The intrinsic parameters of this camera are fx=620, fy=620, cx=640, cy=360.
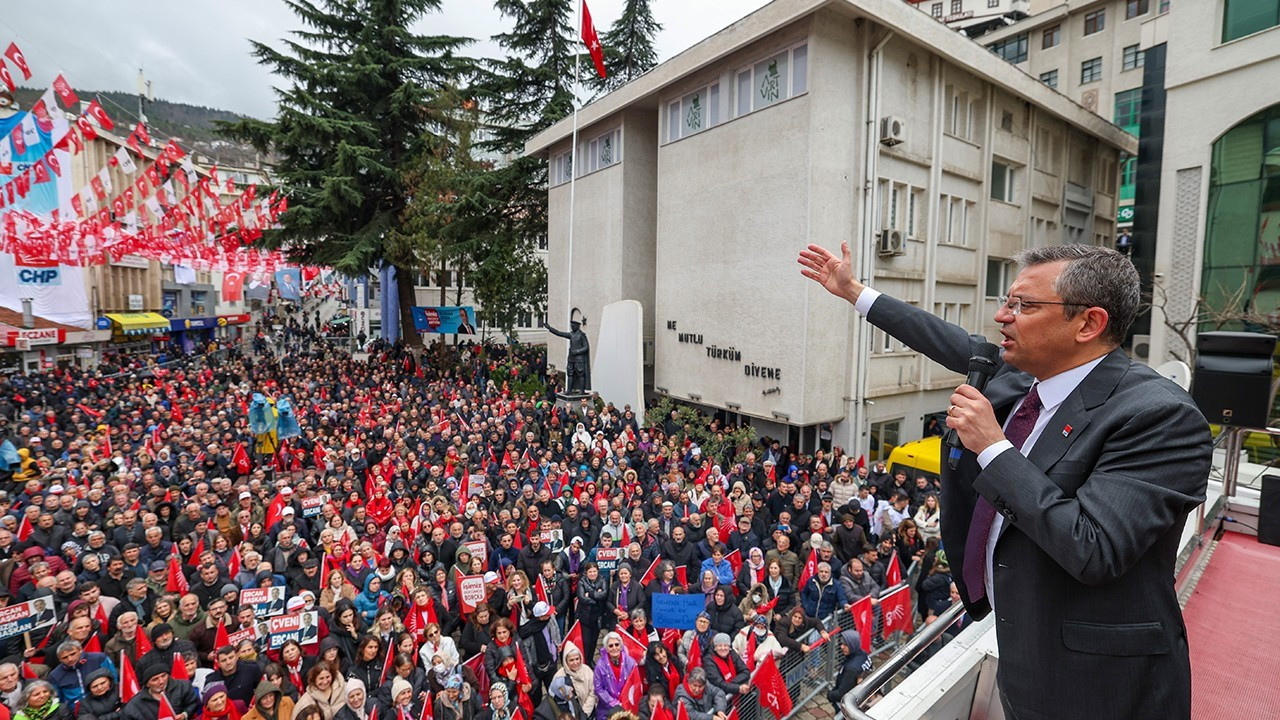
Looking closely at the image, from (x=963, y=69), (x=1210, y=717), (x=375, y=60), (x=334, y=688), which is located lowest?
(x=334, y=688)

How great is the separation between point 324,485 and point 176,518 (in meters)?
2.61

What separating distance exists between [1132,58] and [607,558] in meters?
36.2

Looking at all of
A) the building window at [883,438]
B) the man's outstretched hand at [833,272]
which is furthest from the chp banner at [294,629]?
the building window at [883,438]

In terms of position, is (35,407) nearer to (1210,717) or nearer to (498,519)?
(498,519)

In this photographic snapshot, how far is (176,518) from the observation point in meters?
9.39

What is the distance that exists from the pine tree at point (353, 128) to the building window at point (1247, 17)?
2654 centimetres

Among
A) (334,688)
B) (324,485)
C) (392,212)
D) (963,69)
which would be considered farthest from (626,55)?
(334,688)

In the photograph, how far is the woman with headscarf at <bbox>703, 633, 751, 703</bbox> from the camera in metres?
6.12

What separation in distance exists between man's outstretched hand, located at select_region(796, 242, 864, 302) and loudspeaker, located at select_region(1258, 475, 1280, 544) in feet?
17.1

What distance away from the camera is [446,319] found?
24.4 m

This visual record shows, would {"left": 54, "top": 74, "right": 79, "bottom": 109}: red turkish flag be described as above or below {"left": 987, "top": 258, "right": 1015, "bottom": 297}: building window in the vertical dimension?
above

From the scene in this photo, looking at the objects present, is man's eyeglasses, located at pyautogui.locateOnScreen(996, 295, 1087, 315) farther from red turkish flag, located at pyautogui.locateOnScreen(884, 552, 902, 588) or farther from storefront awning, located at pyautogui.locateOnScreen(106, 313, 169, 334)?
storefront awning, located at pyautogui.locateOnScreen(106, 313, 169, 334)

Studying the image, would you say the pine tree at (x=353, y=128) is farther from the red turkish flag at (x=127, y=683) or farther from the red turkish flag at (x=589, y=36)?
the red turkish flag at (x=127, y=683)

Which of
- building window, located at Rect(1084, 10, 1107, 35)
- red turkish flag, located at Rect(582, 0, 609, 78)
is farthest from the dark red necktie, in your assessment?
building window, located at Rect(1084, 10, 1107, 35)
